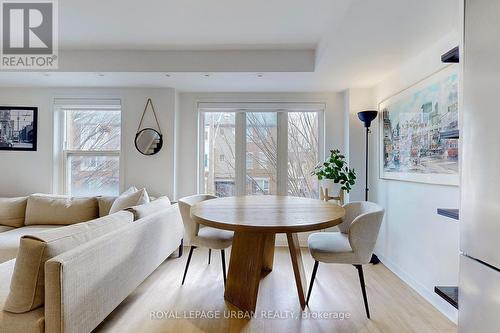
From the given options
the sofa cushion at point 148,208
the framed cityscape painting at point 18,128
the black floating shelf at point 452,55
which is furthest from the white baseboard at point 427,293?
the framed cityscape painting at point 18,128

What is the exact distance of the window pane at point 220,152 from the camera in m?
3.83

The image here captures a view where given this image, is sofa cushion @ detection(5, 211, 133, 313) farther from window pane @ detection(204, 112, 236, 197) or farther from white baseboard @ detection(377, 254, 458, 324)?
white baseboard @ detection(377, 254, 458, 324)

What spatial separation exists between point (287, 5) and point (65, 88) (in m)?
3.15

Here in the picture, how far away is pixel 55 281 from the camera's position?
132 centimetres

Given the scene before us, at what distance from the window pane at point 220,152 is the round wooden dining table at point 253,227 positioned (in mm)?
1632

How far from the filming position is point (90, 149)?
3658mm

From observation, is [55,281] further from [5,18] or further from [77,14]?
[5,18]

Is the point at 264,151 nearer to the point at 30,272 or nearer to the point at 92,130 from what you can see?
the point at 92,130

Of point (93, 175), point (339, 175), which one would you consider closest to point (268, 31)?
point (339, 175)

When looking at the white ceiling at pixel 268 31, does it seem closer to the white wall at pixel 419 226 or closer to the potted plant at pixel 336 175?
the white wall at pixel 419 226

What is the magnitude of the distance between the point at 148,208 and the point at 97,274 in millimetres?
978

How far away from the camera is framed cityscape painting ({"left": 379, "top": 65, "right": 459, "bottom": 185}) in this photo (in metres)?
1.97

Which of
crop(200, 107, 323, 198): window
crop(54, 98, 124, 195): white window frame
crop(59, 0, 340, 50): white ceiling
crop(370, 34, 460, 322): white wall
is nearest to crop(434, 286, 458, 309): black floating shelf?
crop(370, 34, 460, 322): white wall

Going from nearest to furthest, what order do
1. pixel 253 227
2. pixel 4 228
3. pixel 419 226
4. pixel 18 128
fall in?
pixel 253 227, pixel 419 226, pixel 4 228, pixel 18 128
